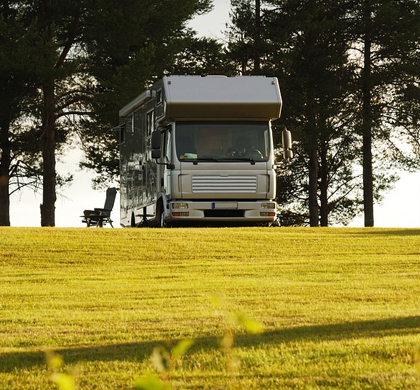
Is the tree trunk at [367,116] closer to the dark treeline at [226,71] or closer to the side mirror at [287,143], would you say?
the dark treeline at [226,71]

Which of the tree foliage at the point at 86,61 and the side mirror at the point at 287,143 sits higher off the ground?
the tree foliage at the point at 86,61

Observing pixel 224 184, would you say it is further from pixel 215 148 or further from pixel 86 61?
pixel 86 61

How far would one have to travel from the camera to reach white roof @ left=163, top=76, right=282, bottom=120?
20781 mm

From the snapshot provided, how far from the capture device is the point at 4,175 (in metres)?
36.1

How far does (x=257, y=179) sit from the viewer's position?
21219mm

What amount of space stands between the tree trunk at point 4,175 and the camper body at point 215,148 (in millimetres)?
14549

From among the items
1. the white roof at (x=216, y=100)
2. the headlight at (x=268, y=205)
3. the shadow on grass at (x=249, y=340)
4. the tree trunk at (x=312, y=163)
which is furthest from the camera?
the tree trunk at (x=312, y=163)

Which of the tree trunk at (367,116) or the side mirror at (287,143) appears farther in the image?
the tree trunk at (367,116)

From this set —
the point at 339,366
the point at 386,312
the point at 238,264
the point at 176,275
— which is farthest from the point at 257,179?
the point at 339,366

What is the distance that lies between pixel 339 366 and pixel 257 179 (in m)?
14.0

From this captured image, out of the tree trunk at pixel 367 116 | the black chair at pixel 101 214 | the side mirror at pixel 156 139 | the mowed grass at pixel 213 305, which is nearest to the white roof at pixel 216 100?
the side mirror at pixel 156 139

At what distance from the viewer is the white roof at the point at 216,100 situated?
2078 centimetres

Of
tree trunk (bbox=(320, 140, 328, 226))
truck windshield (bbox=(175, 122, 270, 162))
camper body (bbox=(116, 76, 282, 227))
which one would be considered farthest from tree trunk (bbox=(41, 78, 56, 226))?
truck windshield (bbox=(175, 122, 270, 162))

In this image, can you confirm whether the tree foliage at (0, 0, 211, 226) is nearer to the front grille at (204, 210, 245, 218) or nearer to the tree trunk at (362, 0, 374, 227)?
the tree trunk at (362, 0, 374, 227)
